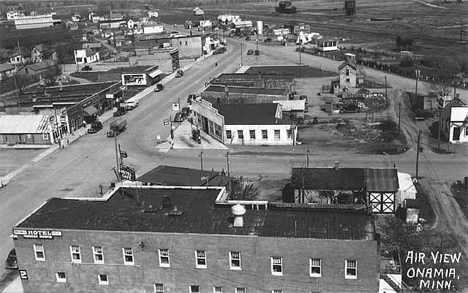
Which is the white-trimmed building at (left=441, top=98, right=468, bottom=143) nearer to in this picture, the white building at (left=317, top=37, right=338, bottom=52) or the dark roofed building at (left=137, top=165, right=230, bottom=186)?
the dark roofed building at (left=137, top=165, right=230, bottom=186)

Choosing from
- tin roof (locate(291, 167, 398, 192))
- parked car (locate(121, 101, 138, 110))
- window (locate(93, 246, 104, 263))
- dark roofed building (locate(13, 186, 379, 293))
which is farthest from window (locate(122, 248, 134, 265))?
parked car (locate(121, 101, 138, 110))

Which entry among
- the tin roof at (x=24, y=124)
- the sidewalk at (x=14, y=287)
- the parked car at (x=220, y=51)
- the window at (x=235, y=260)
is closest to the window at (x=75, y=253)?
the sidewalk at (x=14, y=287)

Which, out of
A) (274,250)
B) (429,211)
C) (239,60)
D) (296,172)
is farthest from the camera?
(239,60)

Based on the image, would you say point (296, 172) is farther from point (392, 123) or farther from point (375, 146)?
point (392, 123)

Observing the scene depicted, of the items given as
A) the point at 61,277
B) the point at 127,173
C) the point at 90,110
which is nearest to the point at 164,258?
the point at 61,277

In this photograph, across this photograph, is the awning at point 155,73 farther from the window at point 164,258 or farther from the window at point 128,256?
the window at point 164,258

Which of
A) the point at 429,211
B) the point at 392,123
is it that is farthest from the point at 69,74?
the point at 429,211

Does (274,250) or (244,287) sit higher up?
(274,250)

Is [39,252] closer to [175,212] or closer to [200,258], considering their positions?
[175,212]
